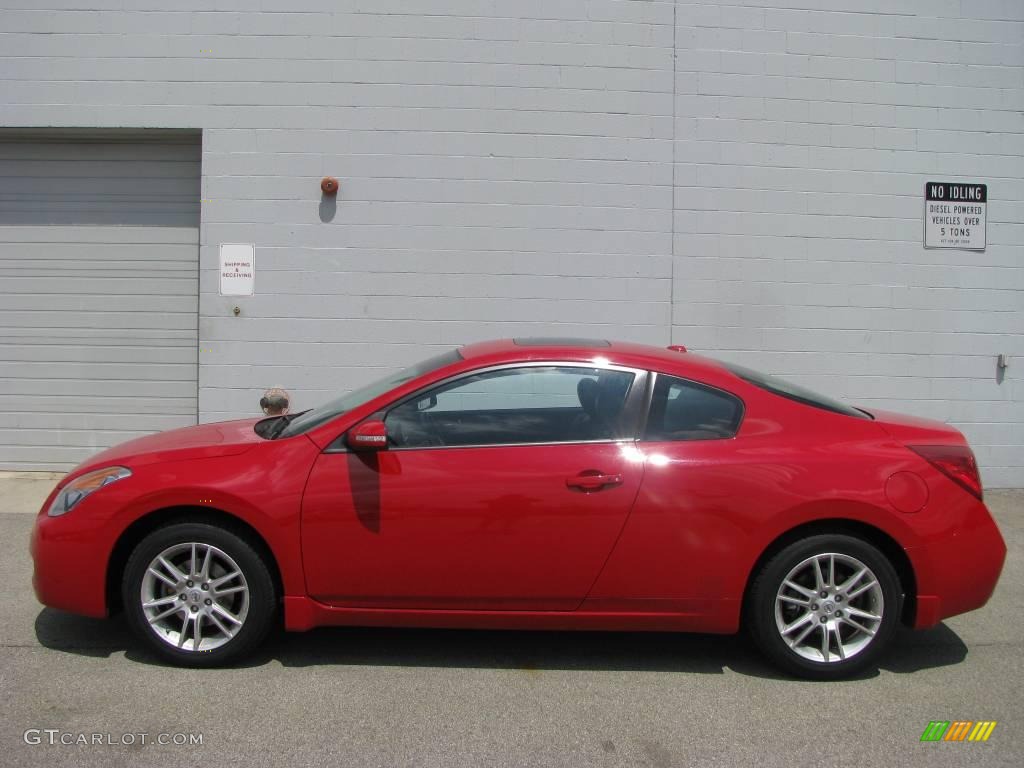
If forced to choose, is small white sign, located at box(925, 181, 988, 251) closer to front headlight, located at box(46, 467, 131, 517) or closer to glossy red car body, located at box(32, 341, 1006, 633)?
glossy red car body, located at box(32, 341, 1006, 633)

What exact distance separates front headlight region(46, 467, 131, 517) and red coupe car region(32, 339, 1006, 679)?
0.03ft

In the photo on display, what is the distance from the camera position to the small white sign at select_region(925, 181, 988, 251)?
27.1ft

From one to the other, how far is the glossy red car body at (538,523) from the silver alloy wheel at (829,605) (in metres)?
0.17

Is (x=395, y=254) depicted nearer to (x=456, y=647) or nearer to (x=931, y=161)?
(x=456, y=647)

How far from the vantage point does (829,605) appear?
4223mm

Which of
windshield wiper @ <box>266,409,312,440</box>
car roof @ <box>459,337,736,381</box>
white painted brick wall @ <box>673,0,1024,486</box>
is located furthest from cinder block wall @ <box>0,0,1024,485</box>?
car roof @ <box>459,337,736,381</box>

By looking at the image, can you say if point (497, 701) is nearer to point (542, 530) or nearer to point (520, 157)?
point (542, 530)

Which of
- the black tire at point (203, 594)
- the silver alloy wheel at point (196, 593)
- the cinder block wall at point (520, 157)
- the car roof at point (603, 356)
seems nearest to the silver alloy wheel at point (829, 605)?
the car roof at point (603, 356)

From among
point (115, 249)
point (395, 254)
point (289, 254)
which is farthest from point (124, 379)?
point (395, 254)

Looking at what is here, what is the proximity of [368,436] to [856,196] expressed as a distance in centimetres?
589

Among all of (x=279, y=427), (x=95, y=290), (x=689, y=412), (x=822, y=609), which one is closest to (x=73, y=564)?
(x=279, y=427)

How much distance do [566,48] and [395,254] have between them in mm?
2363

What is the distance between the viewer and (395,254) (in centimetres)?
809

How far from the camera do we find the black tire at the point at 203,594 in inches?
164
